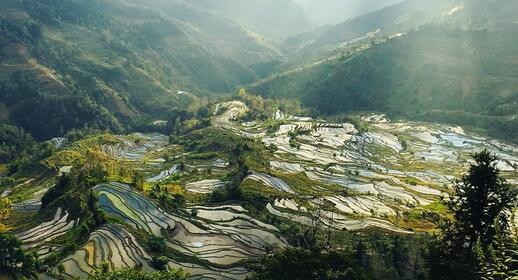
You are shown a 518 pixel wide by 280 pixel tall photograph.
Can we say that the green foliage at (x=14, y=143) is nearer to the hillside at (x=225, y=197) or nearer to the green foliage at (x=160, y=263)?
the hillside at (x=225, y=197)

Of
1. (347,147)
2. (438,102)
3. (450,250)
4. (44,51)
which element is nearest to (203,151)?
(347,147)

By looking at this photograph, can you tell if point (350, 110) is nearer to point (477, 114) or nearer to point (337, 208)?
point (477, 114)

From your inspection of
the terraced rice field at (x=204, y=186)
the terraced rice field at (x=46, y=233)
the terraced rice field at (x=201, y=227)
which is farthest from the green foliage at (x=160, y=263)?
the terraced rice field at (x=204, y=186)

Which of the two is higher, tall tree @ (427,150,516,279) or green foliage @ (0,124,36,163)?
tall tree @ (427,150,516,279)

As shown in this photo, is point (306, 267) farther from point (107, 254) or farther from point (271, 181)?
point (271, 181)

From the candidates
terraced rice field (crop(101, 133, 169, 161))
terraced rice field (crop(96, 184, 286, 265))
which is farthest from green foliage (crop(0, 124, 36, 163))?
terraced rice field (crop(96, 184, 286, 265))

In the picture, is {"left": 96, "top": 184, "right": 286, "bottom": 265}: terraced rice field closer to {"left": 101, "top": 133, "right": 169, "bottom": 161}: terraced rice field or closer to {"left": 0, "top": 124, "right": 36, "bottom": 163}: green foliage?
{"left": 101, "top": 133, "right": 169, "bottom": 161}: terraced rice field
